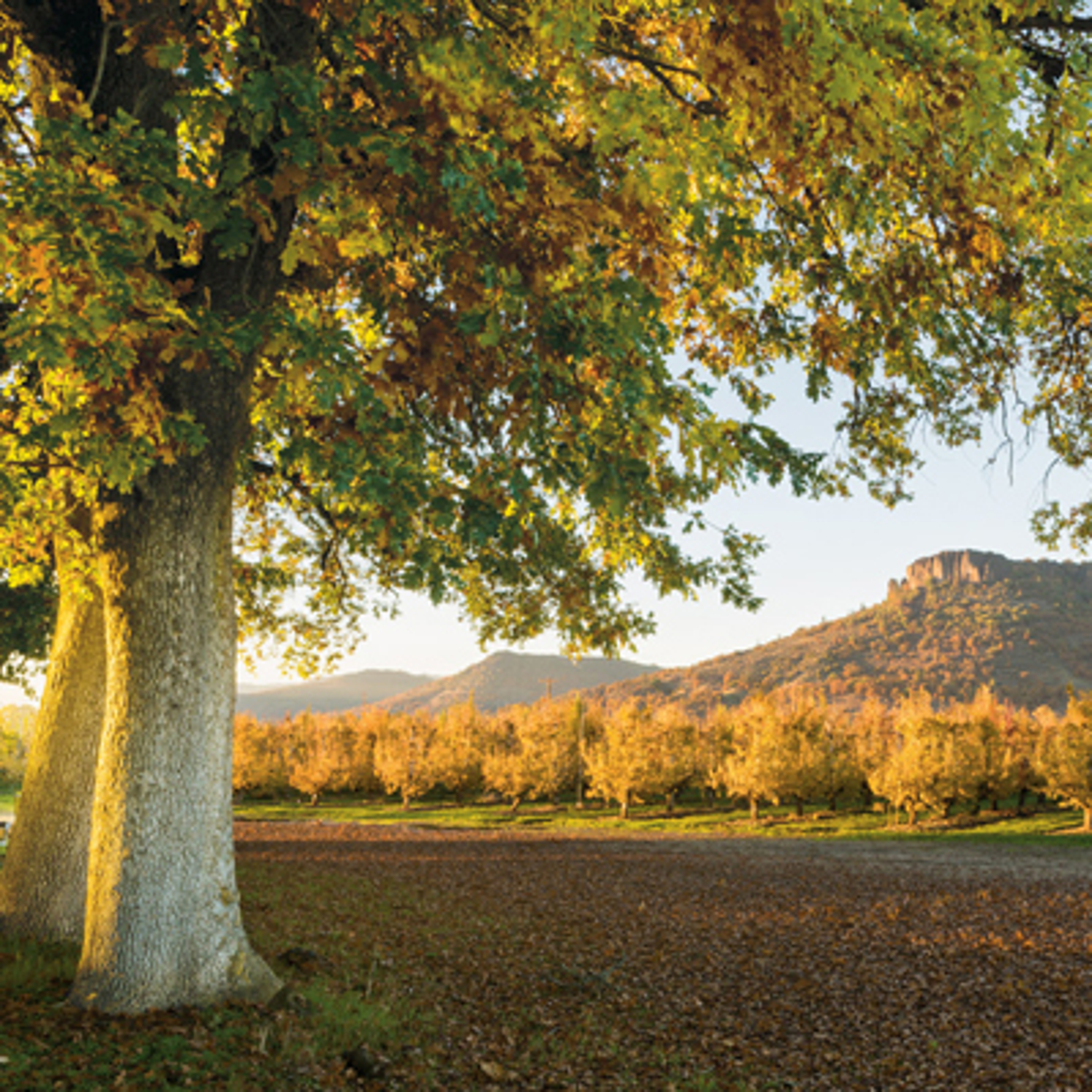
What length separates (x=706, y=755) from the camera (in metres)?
56.8

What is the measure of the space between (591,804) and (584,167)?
55695mm

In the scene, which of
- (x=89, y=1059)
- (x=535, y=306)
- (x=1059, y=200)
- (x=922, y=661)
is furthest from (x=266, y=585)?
(x=922, y=661)

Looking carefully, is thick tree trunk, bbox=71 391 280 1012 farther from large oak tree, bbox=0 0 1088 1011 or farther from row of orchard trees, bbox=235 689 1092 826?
row of orchard trees, bbox=235 689 1092 826

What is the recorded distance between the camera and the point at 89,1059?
18.3 ft

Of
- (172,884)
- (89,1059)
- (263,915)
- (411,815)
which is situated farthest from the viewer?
(411,815)

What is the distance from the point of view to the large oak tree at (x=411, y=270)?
4.68m

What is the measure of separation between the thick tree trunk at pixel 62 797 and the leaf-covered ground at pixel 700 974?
89.5 inches

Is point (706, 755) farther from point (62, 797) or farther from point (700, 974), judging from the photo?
point (62, 797)

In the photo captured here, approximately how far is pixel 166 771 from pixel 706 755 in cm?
5370

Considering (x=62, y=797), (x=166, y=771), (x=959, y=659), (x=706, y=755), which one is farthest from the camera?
(x=959, y=659)

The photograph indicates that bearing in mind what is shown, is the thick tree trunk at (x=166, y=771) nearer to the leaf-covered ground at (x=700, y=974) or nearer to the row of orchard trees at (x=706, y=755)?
the leaf-covered ground at (x=700, y=974)

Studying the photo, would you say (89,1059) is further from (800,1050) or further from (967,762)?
(967,762)

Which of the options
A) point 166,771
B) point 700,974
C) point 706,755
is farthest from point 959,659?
point 166,771

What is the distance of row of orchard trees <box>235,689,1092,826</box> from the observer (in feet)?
141
